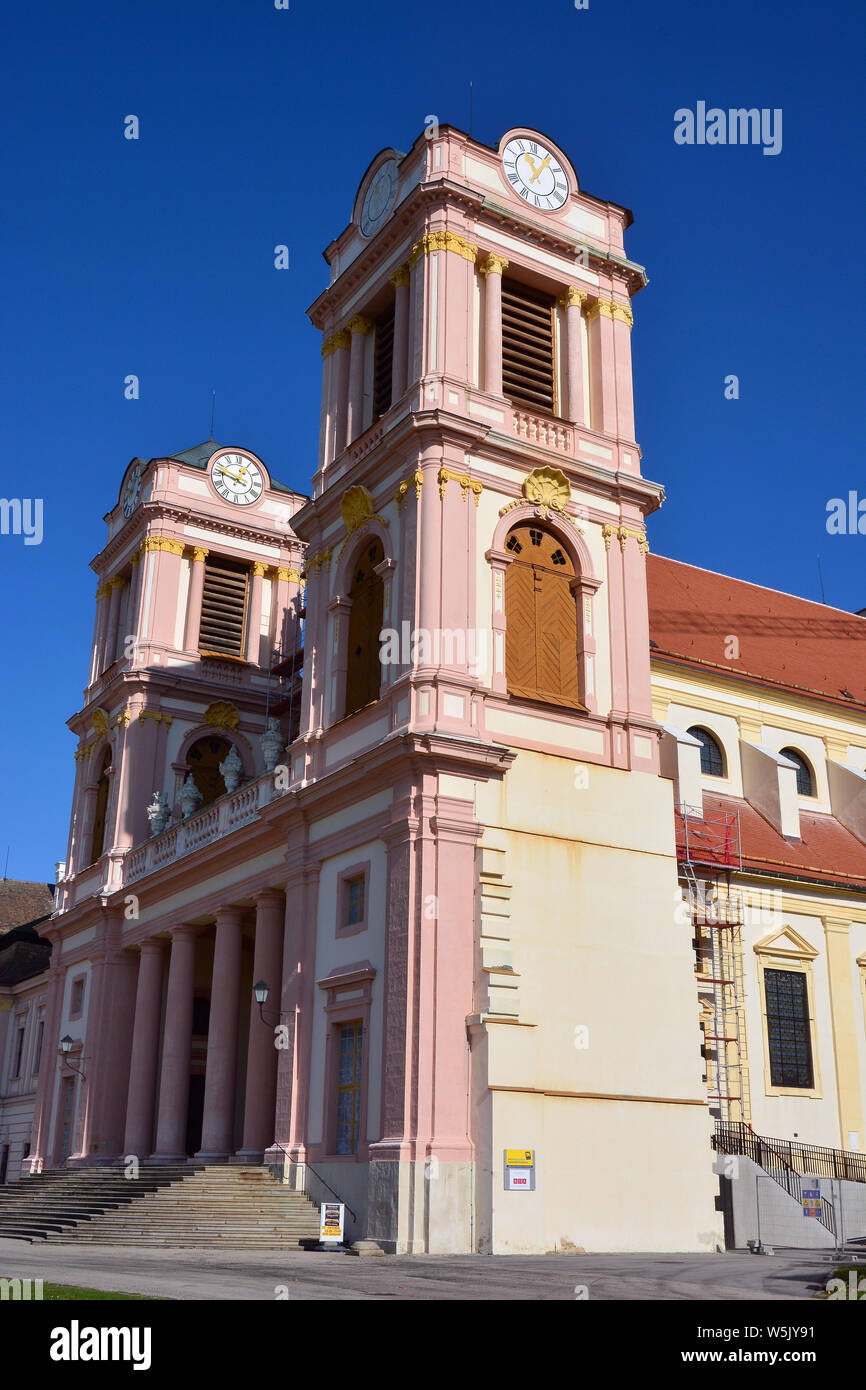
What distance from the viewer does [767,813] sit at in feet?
113

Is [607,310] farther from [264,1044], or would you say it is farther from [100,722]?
[100,722]

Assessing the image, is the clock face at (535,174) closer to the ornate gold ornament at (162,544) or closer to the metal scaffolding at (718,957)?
the metal scaffolding at (718,957)

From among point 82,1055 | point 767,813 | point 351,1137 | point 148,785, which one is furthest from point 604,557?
point 82,1055

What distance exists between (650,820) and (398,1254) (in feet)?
31.0

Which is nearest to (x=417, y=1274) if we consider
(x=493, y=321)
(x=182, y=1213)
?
(x=182, y=1213)

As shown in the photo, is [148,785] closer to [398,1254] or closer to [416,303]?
[416,303]

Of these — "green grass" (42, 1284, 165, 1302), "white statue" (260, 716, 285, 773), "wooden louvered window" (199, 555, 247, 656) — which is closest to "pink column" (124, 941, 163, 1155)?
"white statue" (260, 716, 285, 773)

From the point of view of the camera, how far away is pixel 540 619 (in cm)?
2623

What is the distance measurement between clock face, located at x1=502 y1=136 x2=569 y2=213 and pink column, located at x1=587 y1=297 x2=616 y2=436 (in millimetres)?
2479

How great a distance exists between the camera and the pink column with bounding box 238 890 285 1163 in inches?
1075

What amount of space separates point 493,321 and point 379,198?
4.97m

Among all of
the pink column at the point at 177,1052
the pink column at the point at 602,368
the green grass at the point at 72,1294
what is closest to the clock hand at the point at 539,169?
the pink column at the point at 602,368

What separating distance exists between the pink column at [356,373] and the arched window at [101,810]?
16.6m

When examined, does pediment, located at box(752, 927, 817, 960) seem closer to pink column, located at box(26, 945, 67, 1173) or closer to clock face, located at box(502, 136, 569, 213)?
clock face, located at box(502, 136, 569, 213)
